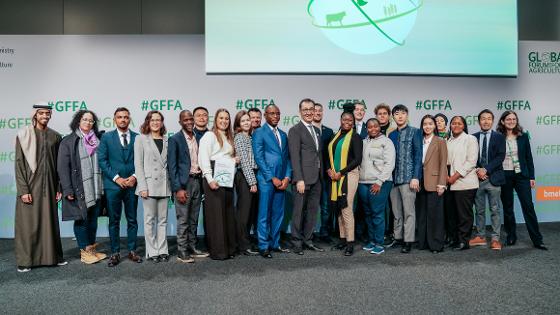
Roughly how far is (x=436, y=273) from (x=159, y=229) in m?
2.68

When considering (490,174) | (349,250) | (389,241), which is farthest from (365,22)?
(349,250)

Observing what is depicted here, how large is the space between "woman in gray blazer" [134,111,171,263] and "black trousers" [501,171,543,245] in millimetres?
3770

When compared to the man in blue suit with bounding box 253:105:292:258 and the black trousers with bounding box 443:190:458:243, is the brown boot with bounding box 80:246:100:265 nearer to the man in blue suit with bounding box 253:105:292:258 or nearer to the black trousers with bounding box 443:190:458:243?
the man in blue suit with bounding box 253:105:292:258

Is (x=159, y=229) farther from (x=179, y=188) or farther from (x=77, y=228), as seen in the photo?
(x=77, y=228)

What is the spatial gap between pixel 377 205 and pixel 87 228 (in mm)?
3064

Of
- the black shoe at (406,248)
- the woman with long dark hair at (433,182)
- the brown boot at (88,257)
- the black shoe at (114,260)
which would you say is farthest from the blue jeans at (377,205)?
the brown boot at (88,257)

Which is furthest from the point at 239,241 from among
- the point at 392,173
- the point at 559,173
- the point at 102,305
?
the point at 559,173

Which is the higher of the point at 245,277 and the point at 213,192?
the point at 213,192

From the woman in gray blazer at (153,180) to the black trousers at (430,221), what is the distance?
8.96ft

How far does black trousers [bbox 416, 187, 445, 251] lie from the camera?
402cm

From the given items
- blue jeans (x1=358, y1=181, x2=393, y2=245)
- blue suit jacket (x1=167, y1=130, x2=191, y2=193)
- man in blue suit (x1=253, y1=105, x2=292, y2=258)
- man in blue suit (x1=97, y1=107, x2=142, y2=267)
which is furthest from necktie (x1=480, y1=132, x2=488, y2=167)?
man in blue suit (x1=97, y1=107, x2=142, y2=267)

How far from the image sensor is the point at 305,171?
156 inches

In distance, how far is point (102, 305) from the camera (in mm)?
2672

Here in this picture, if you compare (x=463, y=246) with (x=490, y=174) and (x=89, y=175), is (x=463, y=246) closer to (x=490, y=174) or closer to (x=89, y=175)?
(x=490, y=174)
